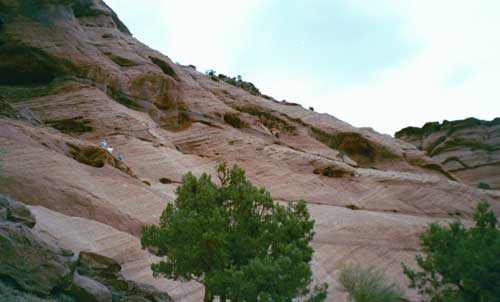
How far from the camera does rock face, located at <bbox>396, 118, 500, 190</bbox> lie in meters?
44.5

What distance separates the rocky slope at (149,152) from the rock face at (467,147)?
439 inches

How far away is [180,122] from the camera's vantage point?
106 ft

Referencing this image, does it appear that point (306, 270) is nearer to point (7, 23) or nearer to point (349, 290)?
point (349, 290)

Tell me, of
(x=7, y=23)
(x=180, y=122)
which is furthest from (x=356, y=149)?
(x=7, y=23)

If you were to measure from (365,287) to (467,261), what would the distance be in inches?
125

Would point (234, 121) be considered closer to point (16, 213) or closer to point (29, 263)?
point (16, 213)

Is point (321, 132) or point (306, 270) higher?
point (321, 132)

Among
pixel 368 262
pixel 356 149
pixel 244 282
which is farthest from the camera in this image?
pixel 356 149

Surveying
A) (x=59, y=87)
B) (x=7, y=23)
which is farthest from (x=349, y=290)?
(x=7, y=23)

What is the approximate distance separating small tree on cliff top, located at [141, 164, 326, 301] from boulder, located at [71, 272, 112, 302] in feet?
4.64

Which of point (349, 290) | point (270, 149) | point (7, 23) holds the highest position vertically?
point (7, 23)

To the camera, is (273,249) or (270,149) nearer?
(273,249)

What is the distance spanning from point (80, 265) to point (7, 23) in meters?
28.4

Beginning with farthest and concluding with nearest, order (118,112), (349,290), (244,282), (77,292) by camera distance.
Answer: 1. (118,112)
2. (349,290)
3. (77,292)
4. (244,282)
